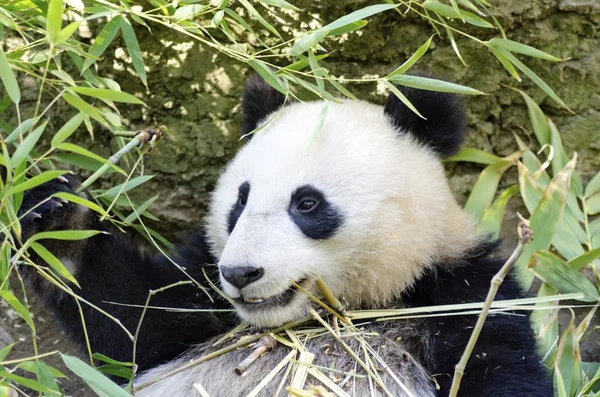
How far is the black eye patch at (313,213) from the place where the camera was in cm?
244

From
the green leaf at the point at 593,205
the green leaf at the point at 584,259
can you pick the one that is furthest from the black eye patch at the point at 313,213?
the green leaf at the point at 593,205

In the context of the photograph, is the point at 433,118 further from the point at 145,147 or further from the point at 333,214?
the point at 145,147

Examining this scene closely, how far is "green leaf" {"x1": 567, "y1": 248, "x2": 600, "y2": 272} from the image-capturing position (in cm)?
303

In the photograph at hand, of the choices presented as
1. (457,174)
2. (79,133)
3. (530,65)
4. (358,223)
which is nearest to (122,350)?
(358,223)

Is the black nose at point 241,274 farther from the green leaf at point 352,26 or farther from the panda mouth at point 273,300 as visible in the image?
the green leaf at point 352,26

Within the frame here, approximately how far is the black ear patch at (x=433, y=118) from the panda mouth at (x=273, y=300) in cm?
69

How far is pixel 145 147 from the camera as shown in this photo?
2.56 meters

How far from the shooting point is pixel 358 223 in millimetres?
2490

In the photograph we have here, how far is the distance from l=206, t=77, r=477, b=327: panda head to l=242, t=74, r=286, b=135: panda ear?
0.49 feet

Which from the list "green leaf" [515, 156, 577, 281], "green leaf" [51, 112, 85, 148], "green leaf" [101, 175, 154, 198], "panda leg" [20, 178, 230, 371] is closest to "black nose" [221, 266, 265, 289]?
"panda leg" [20, 178, 230, 371]

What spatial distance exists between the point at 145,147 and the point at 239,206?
37 centimetres

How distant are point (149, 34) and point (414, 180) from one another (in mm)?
1396

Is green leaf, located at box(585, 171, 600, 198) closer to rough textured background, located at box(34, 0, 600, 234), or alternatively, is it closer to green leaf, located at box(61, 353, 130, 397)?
rough textured background, located at box(34, 0, 600, 234)

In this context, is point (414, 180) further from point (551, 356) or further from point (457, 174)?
point (457, 174)
